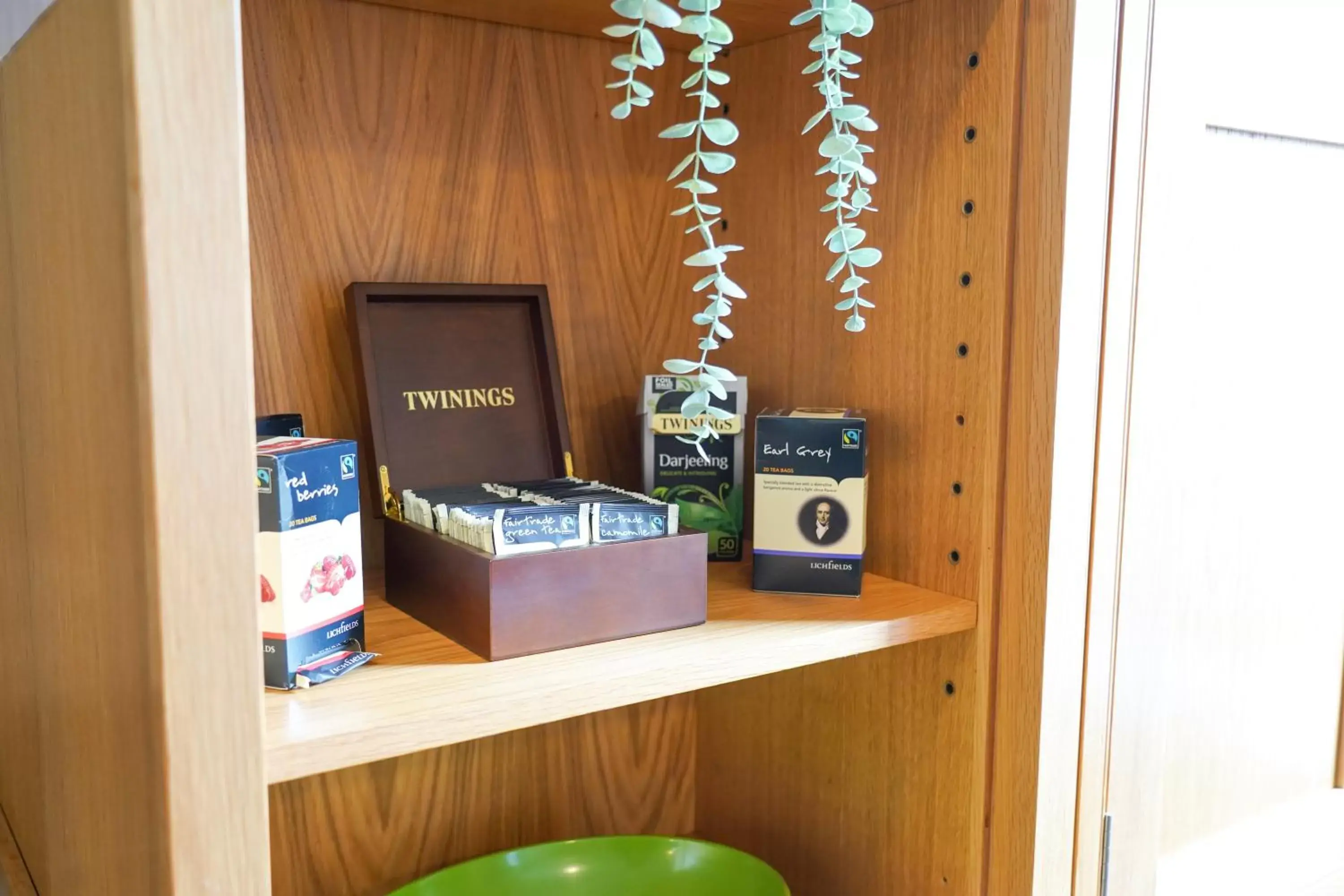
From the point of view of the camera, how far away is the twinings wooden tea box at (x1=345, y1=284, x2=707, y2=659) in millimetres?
762

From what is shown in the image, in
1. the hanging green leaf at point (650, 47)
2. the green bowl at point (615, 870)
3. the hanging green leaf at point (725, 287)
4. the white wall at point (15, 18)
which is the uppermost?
the white wall at point (15, 18)

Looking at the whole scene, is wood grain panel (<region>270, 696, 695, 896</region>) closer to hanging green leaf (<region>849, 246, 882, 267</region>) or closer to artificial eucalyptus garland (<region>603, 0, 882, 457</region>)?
artificial eucalyptus garland (<region>603, 0, 882, 457</region>)

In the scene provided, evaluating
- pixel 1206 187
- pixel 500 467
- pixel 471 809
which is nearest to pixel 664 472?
pixel 500 467

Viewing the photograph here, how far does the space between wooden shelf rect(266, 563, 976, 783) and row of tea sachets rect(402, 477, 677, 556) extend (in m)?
0.08

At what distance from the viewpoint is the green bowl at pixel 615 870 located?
108 cm

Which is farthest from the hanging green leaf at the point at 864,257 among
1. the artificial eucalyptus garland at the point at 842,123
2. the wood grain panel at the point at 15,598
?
the wood grain panel at the point at 15,598

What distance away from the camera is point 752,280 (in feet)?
3.74

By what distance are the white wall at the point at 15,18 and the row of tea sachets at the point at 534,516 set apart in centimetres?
49

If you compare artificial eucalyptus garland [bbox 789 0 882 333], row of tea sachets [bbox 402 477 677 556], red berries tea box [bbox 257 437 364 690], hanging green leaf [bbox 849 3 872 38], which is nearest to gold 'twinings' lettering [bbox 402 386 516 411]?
row of tea sachets [bbox 402 477 677 556]

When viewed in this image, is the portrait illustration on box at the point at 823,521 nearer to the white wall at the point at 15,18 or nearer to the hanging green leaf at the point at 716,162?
the hanging green leaf at the point at 716,162

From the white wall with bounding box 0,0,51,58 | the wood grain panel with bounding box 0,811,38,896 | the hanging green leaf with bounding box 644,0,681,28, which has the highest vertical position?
the white wall with bounding box 0,0,51,58

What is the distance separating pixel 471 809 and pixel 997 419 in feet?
2.16

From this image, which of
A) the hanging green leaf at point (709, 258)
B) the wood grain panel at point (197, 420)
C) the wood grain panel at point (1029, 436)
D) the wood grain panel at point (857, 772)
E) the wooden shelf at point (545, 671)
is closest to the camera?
the wood grain panel at point (197, 420)

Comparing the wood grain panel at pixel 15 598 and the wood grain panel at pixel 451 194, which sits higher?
the wood grain panel at pixel 451 194
